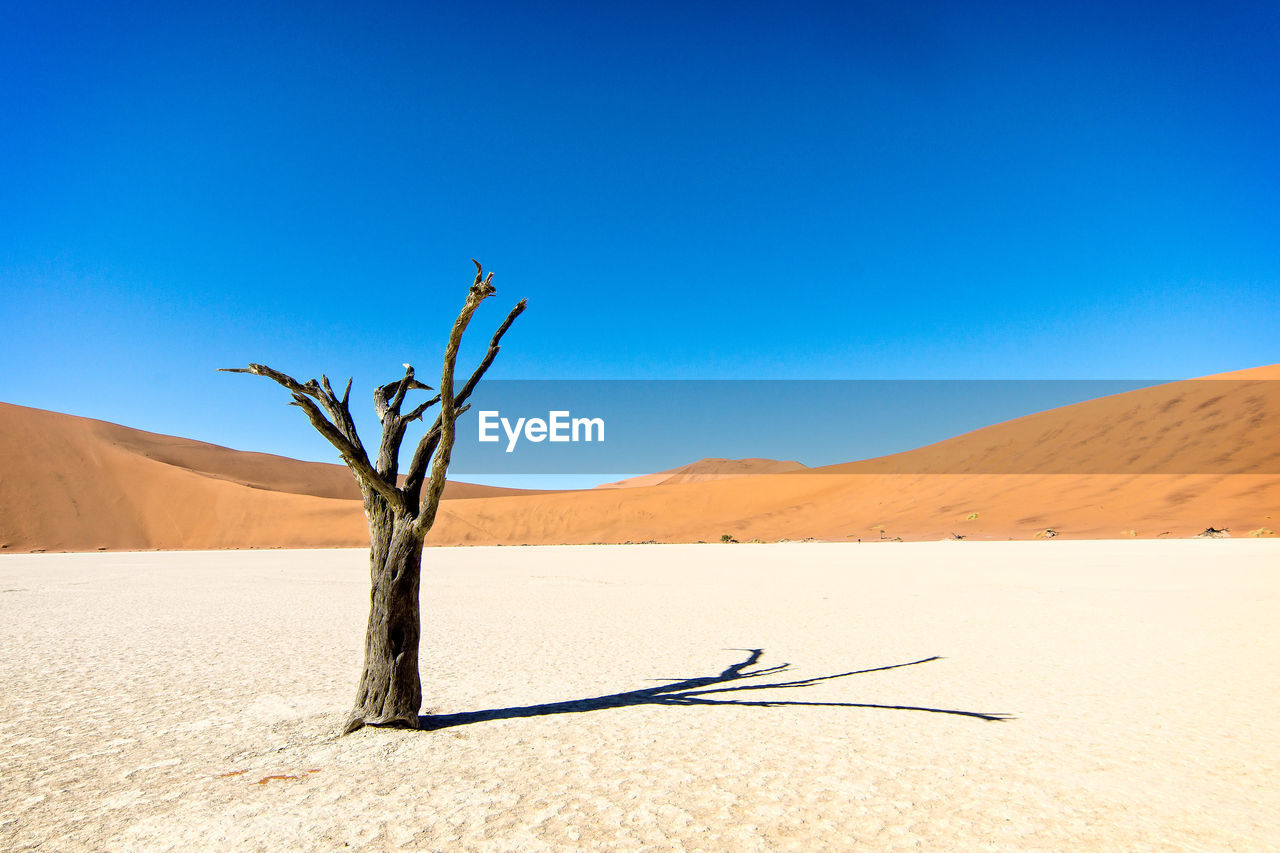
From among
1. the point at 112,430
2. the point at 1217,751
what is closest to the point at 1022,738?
the point at 1217,751

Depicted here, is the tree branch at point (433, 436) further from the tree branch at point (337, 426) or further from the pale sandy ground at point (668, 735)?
the pale sandy ground at point (668, 735)

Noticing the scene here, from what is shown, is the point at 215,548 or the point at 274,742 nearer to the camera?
the point at 274,742

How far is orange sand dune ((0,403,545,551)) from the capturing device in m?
44.6

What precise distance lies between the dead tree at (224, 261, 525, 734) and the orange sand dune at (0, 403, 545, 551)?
47396mm

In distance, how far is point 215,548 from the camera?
153 ft

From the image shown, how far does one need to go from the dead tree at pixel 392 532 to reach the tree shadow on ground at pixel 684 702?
37cm

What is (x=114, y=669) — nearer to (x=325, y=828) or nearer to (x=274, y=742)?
(x=274, y=742)

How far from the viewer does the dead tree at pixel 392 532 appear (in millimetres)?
5008

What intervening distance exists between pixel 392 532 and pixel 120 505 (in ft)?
185

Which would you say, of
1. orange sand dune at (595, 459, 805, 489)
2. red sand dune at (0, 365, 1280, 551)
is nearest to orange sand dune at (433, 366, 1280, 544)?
red sand dune at (0, 365, 1280, 551)

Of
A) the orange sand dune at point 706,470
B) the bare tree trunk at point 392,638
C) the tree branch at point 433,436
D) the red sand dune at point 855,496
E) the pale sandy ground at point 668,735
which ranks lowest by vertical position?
the pale sandy ground at point 668,735

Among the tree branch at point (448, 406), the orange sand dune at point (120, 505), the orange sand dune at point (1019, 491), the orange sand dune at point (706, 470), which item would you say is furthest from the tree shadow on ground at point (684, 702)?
the orange sand dune at point (706, 470)

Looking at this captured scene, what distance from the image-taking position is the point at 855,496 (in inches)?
1966

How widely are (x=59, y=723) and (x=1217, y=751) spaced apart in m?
8.17
